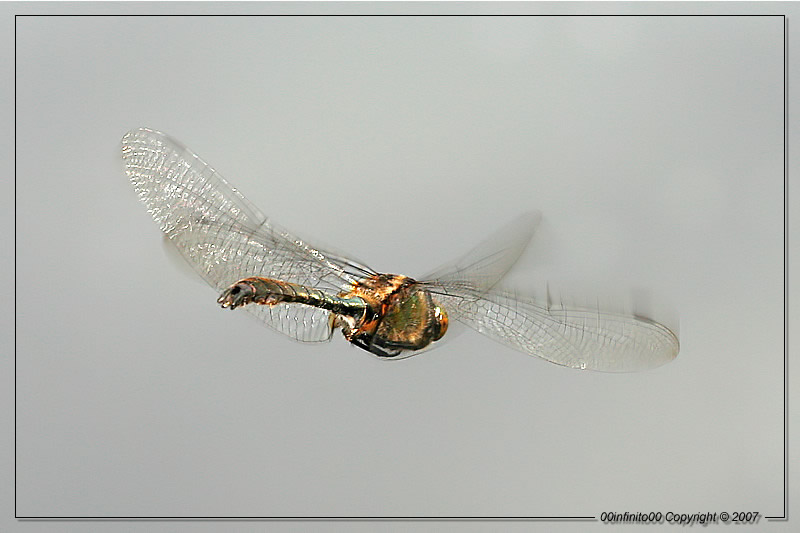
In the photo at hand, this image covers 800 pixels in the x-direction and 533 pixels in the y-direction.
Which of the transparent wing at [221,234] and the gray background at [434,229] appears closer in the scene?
the transparent wing at [221,234]

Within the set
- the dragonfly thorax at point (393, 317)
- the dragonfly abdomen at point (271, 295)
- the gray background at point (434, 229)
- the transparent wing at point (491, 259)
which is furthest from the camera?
the gray background at point (434, 229)

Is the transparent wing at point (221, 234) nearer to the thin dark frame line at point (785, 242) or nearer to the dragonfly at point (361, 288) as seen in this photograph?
the dragonfly at point (361, 288)

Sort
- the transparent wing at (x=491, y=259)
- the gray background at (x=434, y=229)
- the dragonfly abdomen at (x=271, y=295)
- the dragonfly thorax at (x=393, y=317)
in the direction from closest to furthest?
the dragonfly abdomen at (x=271, y=295), the dragonfly thorax at (x=393, y=317), the transparent wing at (x=491, y=259), the gray background at (x=434, y=229)

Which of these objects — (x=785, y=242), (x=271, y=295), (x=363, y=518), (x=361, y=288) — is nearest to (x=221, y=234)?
(x=361, y=288)

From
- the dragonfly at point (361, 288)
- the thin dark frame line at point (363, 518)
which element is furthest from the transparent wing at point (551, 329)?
the thin dark frame line at point (363, 518)

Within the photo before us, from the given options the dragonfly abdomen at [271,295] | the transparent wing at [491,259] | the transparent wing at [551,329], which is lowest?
the transparent wing at [551,329]

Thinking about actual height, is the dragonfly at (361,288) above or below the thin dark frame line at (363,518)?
above

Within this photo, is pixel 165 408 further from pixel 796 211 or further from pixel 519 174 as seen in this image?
pixel 796 211

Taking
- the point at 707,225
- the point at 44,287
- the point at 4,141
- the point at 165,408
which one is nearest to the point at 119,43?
the point at 4,141
